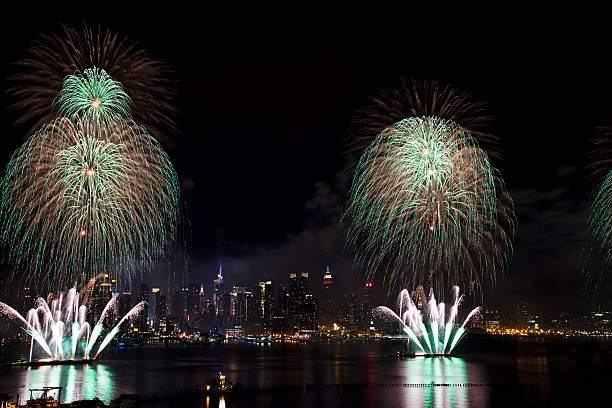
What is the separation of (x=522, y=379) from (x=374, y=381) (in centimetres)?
1936

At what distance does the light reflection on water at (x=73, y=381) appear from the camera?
1900 inches

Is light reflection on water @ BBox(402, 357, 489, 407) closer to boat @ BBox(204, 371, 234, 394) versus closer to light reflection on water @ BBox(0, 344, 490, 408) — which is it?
light reflection on water @ BBox(0, 344, 490, 408)

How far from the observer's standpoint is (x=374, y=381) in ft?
204

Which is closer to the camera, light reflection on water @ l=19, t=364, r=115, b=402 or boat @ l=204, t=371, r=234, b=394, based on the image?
light reflection on water @ l=19, t=364, r=115, b=402

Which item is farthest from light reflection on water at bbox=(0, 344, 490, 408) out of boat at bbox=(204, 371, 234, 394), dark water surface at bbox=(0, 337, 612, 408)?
boat at bbox=(204, 371, 234, 394)

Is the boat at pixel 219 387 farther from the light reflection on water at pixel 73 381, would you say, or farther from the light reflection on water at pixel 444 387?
the light reflection on water at pixel 444 387

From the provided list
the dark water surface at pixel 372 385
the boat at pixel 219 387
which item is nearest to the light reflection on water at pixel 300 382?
the dark water surface at pixel 372 385

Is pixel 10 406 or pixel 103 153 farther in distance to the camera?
pixel 103 153

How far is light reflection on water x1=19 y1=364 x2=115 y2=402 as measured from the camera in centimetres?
4825

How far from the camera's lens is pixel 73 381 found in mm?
58312

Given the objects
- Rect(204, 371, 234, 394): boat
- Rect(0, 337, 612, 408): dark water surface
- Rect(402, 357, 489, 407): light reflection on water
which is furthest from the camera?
Rect(204, 371, 234, 394): boat

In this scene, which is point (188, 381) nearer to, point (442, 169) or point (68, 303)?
point (68, 303)

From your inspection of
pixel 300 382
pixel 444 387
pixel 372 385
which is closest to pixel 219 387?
pixel 300 382

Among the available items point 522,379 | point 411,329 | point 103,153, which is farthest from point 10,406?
point 411,329
